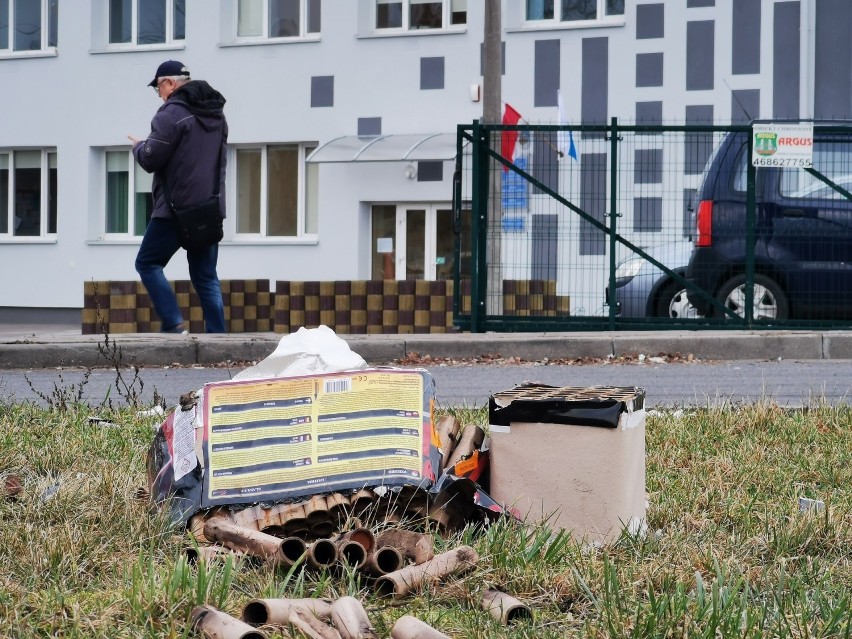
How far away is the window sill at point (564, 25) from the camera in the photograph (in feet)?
62.3

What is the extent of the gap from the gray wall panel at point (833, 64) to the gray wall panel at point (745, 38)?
0.85m

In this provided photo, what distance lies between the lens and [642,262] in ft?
38.9

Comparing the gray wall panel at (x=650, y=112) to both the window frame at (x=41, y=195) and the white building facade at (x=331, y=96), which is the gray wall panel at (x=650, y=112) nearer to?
the white building facade at (x=331, y=96)

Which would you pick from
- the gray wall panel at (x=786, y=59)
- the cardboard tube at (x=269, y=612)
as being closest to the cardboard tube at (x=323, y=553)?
the cardboard tube at (x=269, y=612)

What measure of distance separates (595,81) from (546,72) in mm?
766

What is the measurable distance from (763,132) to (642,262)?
1584 mm

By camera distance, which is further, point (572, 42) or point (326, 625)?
point (572, 42)

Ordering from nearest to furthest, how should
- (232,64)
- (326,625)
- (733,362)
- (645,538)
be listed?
(326,625) → (645,538) → (733,362) → (232,64)

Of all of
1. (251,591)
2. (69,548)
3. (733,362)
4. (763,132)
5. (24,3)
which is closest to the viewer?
(251,591)

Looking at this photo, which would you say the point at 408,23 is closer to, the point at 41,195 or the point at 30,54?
the point at 30,54

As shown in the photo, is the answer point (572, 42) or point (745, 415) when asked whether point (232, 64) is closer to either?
point (572, 42)

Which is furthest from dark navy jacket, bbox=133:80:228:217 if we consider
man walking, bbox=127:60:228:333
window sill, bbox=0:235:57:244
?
window sill, bbox=0:235:57:244

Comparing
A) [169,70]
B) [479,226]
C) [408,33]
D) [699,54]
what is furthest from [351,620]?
[408,33]

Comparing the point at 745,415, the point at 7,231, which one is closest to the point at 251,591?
the point at 745,415
